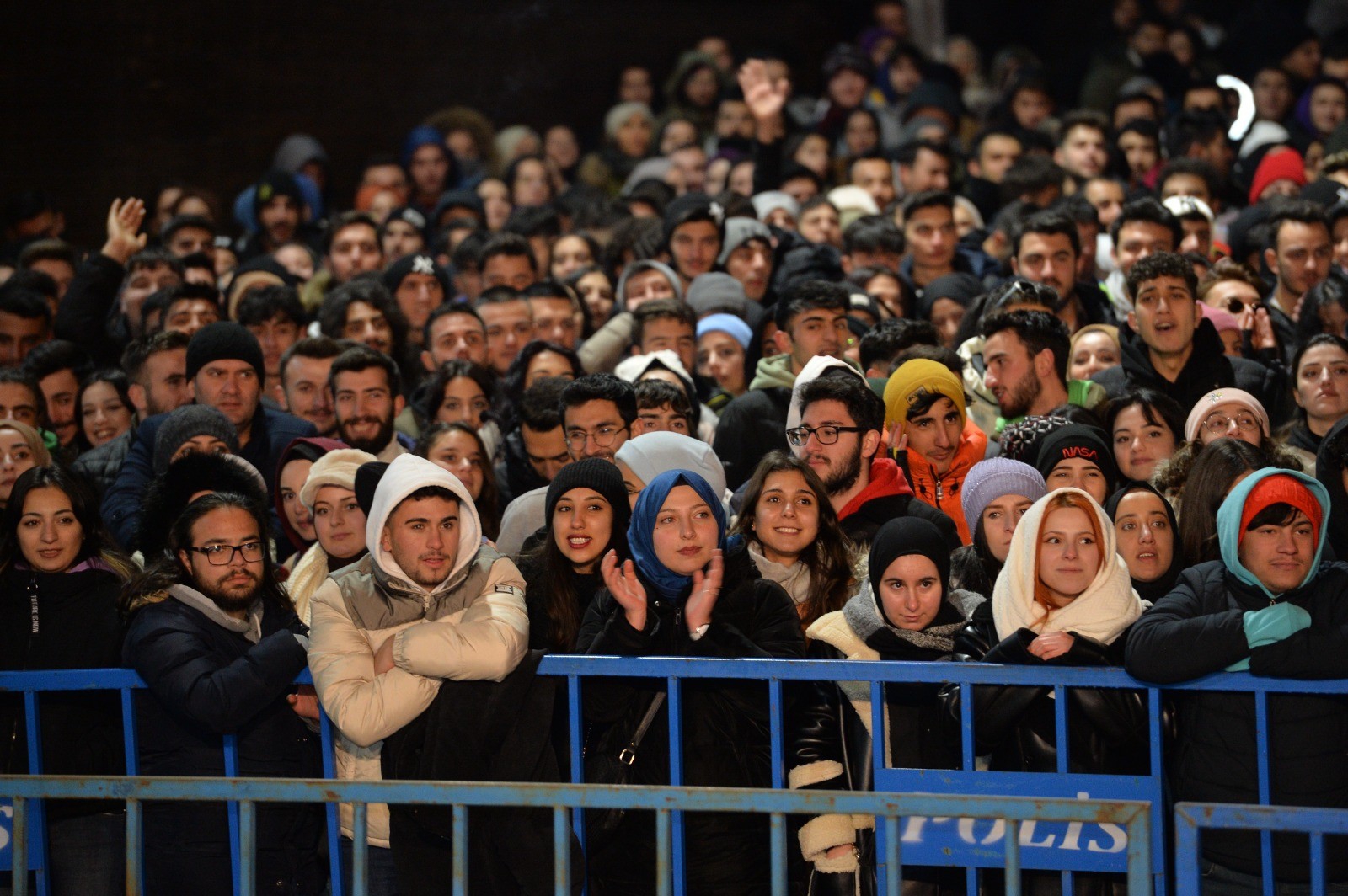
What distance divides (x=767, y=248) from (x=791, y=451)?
342 cm

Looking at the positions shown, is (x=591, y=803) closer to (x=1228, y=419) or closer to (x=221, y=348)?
(x=1228, y=419)

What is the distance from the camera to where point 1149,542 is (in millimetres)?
5090

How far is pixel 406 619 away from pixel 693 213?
4.98m

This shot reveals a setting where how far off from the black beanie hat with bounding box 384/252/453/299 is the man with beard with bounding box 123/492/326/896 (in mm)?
4319

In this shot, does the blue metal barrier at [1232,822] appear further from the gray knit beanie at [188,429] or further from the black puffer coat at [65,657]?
the gray knit beanie at [188,429]

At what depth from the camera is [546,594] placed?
202 inches

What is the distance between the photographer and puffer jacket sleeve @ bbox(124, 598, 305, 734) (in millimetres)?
4652

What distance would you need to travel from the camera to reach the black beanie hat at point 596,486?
207 inches

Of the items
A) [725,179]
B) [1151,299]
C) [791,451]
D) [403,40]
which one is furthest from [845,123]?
[791,451]

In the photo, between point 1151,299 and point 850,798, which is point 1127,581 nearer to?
point 850,798

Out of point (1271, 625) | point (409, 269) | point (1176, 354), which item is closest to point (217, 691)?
point (1271, 625)

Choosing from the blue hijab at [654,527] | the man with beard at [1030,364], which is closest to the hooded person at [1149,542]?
the blue hijab at [654,527]

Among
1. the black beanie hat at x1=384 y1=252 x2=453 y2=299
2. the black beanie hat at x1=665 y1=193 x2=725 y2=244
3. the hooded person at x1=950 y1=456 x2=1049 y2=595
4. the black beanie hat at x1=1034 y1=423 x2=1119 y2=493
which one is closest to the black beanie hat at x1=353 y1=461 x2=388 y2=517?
the hooded person at x1=950 y1=456 x2=1049 y2=595

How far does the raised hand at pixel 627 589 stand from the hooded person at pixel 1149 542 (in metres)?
1.57
